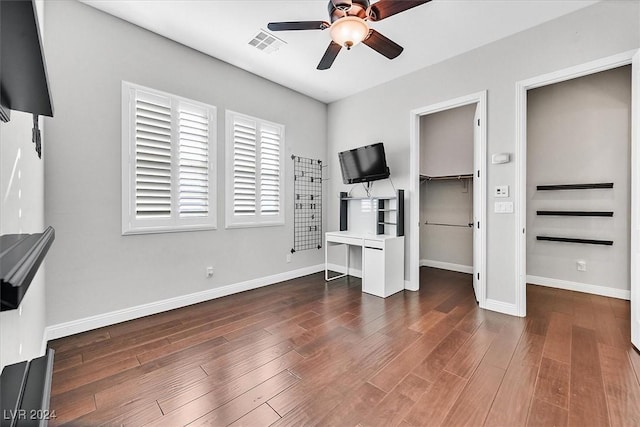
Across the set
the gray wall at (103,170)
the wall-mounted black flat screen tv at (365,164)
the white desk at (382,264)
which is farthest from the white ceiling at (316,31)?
the white desk at (382,264)

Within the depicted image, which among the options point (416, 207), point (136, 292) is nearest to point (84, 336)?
point (136, 292)

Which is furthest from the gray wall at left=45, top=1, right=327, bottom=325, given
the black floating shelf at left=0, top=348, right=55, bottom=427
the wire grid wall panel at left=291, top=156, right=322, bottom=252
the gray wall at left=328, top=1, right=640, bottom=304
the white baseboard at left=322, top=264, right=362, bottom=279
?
the gray wall at left=328, top=1, right=640, bottom=304

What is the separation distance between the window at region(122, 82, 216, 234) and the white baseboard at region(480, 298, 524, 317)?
3.28 metres

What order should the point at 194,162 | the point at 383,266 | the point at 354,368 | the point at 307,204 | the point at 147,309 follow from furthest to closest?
1. the point at 307,204
2. the point at 383,266
3. the point at 194,162
4. the point at 147,309
5. the point at 354,368

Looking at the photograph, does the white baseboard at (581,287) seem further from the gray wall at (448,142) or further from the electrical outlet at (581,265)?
the gray wall at (448,142)

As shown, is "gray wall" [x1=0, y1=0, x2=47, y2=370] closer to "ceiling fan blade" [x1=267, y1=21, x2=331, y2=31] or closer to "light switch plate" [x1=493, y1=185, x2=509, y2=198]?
"ceiling fan blade" [x1=267, y1=21, x2=331, y2=31]

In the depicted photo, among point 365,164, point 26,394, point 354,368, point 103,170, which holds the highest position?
point 365,164

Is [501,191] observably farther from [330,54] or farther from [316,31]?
[316,31]

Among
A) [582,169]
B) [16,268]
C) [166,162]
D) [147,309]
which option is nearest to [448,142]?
[582,169]

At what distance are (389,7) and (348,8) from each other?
30cm

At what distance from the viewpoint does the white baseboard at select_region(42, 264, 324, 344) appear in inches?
95.1

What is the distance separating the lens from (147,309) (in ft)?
9.49

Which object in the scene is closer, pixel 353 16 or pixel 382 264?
pixel 353 16

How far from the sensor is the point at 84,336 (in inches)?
95.7
